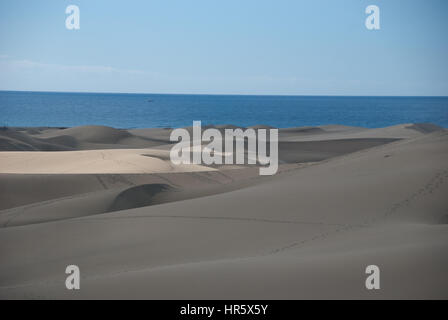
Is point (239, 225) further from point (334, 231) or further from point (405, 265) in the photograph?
point (405, 265)

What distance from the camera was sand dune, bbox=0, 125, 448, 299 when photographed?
4.78 meters

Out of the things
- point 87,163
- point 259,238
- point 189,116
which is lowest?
point 259,238

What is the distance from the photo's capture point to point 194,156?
2242 cm

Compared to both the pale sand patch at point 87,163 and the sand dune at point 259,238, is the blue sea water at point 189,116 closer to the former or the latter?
the pale sand patch at point 87,163

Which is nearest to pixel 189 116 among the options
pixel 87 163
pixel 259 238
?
pixel 87 163

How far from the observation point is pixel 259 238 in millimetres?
7172

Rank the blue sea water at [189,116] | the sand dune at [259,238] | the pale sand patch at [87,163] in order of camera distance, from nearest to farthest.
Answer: the sand dune at [259,238]
the pale sand patch at [87,163]
the blue sea water at [189,116]

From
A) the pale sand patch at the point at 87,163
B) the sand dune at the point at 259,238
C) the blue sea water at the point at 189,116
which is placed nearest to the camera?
the sand dune at the point at 259,238

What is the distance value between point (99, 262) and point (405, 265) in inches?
159

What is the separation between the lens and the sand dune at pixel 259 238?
478 centimetres

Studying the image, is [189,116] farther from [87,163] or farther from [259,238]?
[259,238]

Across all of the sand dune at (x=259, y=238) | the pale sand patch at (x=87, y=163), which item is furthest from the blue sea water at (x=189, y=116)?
the sand dune at (x=259, y=238)
